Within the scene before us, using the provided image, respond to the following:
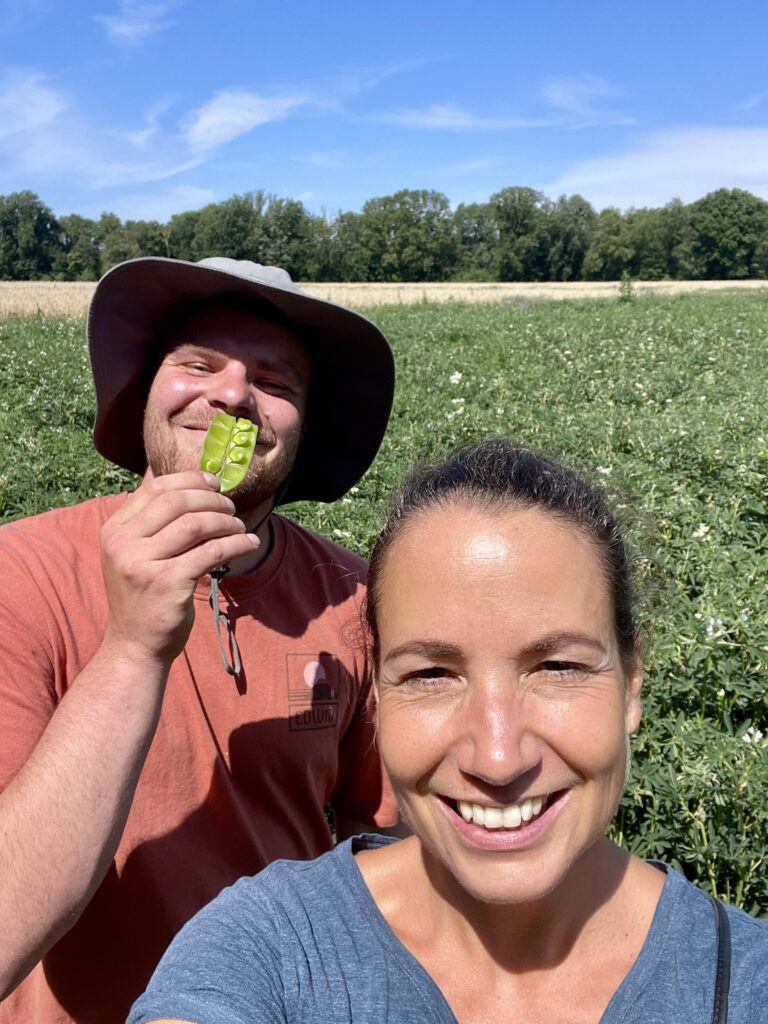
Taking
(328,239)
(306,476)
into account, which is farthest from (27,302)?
(328,239)

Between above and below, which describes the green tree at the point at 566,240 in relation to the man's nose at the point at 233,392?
above

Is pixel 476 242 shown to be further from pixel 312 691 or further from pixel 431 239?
pixel 312 691

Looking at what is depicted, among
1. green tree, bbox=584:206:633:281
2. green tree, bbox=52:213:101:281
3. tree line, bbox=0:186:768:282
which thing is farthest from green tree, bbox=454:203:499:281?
green tree, bbox=52:213:101:281

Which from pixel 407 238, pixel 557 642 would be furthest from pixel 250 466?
pixel 407 238

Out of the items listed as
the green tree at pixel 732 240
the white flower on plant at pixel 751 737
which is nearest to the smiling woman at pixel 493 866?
the white flower on plant at pixel 751 737

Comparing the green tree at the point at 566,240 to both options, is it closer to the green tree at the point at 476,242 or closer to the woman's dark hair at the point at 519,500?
the green tree at the point at 476,242

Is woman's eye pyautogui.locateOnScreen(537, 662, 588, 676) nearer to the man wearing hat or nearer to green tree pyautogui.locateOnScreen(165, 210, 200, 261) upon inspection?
the man wearing hat

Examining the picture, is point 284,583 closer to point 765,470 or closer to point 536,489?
point 536,489

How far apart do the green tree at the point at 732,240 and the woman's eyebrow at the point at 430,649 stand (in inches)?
3776

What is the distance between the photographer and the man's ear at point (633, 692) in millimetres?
1429

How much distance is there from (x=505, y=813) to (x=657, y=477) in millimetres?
4527

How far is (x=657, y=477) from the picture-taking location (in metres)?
5.49

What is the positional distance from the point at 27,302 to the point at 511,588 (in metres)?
26.6

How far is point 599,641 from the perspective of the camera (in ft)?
4.44
